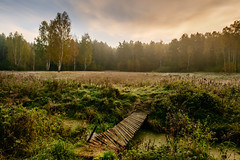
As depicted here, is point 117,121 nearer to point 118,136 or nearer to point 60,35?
point 118,136

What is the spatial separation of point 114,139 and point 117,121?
6.69 feet

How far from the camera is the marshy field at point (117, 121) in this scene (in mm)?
2852

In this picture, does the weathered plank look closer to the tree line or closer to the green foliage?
the green foliage

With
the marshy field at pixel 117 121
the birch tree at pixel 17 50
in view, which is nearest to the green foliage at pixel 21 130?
the marshy field at pixel 117 121

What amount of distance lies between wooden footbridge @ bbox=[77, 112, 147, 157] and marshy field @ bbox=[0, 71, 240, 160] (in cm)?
23

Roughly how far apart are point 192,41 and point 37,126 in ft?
174

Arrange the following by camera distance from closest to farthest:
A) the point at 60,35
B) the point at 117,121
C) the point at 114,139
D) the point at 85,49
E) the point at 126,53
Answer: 1. the point at 114,139
2. the point at 117,121
3. the point at 60,35
4. the point at 85,49
5. the point at 126,53

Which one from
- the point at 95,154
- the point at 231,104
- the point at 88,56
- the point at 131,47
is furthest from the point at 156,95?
the point at 131,47

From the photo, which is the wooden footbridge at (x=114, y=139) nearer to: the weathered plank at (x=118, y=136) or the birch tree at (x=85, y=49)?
the weathered plank at (x=118, y=136)

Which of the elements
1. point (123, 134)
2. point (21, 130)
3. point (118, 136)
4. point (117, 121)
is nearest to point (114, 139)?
point (118, 136)

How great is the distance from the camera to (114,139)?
3.43 meters

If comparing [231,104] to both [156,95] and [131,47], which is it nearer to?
[156,95]

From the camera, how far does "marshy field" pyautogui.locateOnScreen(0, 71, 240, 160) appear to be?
285 cm

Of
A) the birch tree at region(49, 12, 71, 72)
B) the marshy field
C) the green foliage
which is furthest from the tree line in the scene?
the green foliage
